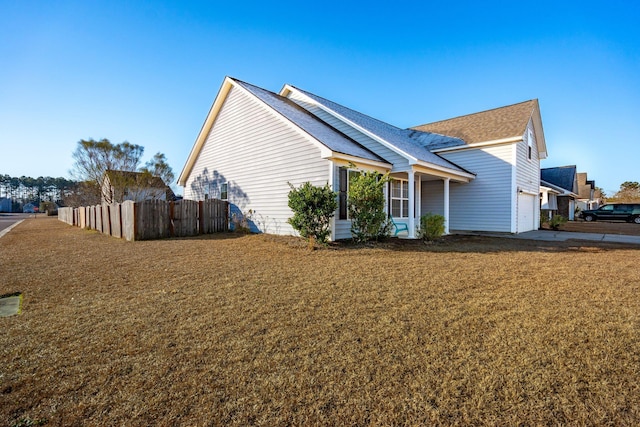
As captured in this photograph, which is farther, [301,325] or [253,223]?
[253,223]

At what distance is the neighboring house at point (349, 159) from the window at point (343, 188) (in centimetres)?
4

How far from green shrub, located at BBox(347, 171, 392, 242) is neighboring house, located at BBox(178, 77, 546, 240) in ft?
2.59

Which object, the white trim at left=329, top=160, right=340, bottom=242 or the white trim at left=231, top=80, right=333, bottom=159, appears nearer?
the white trim at left=231, top=80, right=333, bottom=159

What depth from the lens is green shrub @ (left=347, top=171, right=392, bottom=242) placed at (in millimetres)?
8914

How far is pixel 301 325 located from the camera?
340cm

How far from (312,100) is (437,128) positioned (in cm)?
874

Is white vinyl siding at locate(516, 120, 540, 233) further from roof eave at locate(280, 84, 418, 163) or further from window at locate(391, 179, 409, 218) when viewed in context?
roof eave at locate(280, 84, 418, 163)

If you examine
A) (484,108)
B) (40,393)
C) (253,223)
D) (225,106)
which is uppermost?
(484,108)

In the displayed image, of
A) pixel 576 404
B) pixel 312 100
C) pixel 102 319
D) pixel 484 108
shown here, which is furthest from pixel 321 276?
pixel 484 108

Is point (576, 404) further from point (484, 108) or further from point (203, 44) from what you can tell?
point (484, 108)

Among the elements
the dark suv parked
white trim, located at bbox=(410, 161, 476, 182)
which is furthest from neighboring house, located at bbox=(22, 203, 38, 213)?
the dark suv parked

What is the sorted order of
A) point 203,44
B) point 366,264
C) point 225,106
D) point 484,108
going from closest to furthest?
1. point 366,264
2. point 203,44
3. point 225,106
4. point 484,108

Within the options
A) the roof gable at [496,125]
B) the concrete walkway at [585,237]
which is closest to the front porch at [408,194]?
the roof gable at [496,125]

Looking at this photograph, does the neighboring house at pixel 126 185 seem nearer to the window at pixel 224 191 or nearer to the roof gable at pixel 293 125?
the roof gable at pixel 293 125
